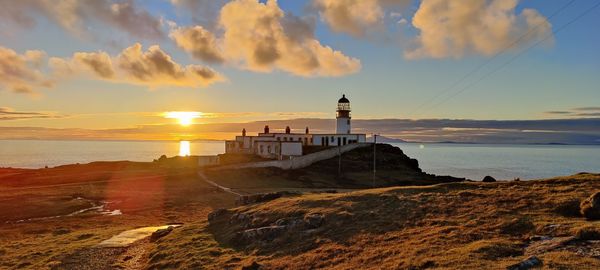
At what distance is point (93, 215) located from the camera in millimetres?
44812

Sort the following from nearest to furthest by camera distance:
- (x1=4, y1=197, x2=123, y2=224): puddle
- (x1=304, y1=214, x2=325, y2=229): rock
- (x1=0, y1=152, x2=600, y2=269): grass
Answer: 1. (x1=0, y1=152, x2=600, y2=269): grass
2. (x1=304, y1=214, x2=325, y2=229): rock
3. (x1=4, y1=197, x2=123, y2=224): puddle

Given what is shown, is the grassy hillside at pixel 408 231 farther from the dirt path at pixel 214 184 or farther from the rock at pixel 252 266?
the dirt path at pixel 214 184

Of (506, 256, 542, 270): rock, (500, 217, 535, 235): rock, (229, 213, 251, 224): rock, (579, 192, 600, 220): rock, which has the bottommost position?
(229, 213, 251, 224): rock

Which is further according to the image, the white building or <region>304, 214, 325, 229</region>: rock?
the white building

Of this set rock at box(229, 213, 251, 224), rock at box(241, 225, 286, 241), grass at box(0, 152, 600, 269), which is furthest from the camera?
rock at box(229, 213, 251, 224)

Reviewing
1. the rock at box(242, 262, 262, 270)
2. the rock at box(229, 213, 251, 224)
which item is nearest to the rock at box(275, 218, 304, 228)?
the rock at box(229, 213, 251, 224)

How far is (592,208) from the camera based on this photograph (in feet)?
70.4

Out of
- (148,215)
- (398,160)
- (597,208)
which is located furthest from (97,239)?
(398,160)

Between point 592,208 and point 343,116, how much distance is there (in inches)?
3056

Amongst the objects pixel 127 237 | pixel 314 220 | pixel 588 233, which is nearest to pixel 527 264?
pixel 588 233

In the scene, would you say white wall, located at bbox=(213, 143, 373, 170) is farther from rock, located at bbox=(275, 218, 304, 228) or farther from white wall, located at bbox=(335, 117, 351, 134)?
rock, located at bbox=(275, 218, 304, 228)

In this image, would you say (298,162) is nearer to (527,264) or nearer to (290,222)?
(290,222)

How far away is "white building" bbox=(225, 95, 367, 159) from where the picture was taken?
83.3 m

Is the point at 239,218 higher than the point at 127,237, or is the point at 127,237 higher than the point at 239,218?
the point at 239,218
